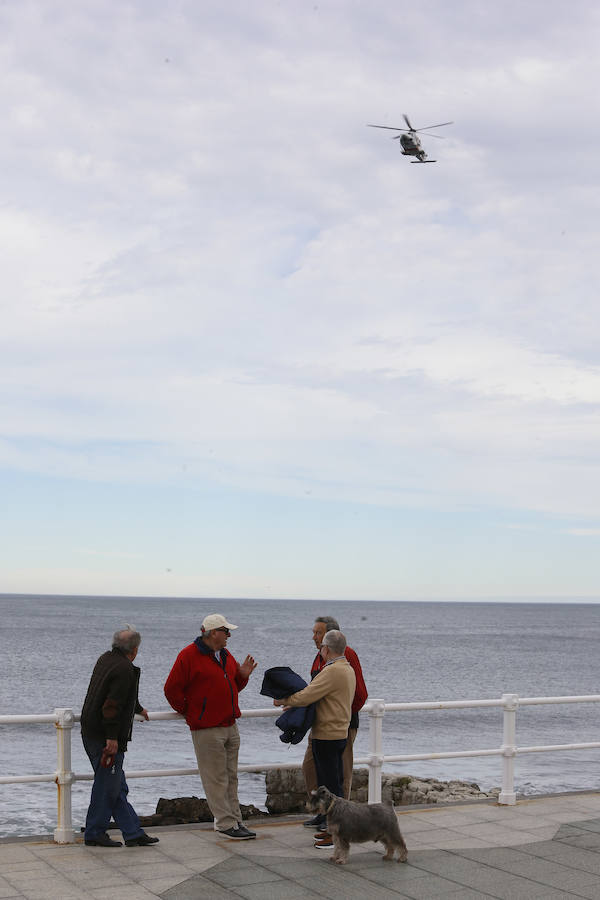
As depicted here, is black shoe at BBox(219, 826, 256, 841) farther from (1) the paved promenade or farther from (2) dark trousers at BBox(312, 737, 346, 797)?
(2) dark trousers at BBox(312, 737, 346, 797)

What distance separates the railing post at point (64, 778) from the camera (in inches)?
288

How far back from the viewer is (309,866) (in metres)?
6.84

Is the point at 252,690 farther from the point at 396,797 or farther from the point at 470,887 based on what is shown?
the point at 470,887

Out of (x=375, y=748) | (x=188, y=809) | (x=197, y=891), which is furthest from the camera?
(x=188, y=809)

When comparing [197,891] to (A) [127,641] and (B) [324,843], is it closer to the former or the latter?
(B) [324,843]

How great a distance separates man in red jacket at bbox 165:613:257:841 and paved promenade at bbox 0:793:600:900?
0.27 metres

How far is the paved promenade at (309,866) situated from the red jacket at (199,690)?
93cm

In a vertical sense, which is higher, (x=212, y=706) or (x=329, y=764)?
(x=212, y=706)

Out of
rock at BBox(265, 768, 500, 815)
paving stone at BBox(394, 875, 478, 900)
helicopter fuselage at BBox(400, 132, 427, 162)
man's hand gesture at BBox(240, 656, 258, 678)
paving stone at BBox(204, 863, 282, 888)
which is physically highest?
helicopter fuselage at BBox(400, 132, 427, 162)

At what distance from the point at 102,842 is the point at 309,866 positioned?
1.59m

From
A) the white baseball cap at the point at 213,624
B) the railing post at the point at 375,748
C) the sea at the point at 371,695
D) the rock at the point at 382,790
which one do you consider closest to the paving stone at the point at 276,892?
the white baseball cap at the point at 213,624

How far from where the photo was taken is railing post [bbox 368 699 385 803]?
8.31m

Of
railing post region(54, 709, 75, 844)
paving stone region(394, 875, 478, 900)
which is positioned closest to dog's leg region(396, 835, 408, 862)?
paving stone region(394, 875, 478, 900)

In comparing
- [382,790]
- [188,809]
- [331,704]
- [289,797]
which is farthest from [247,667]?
[382,790]
